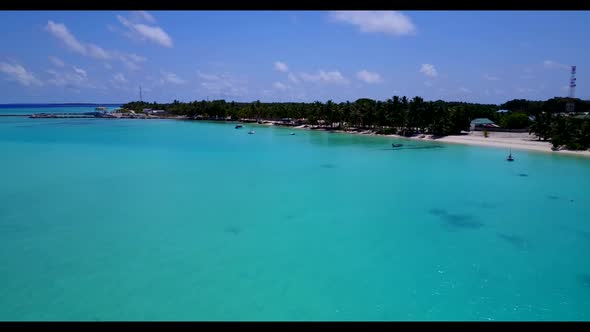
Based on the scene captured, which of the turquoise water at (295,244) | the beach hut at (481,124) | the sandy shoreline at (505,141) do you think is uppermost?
the beach hut at (481,124)

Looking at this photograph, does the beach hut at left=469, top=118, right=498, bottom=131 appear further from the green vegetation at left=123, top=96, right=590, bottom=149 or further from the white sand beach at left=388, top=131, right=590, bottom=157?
the white sand beach at left=388, top=131, right=590, bottom=157

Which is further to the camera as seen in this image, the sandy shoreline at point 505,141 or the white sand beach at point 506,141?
the white sand beach at point 506,141

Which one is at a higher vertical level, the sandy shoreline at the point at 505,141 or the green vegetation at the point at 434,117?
the green vegetation at the point at 434,117

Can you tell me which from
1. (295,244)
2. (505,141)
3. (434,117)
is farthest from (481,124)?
(295,244)

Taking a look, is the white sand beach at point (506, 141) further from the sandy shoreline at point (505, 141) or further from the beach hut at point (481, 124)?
the beach hut at point (481, 124)

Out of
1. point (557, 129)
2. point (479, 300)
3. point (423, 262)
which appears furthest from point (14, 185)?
point (557, 129)

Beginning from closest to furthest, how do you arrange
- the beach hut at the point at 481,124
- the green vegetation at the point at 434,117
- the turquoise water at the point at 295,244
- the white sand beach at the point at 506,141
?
the turquoise water at the point at 295,244 → the green vegetation at the point at 434,117 → the white sand beach at the point at 506,141 → the beach hut at the point at 481,124

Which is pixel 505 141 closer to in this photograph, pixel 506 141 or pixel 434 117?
pixel 506 141

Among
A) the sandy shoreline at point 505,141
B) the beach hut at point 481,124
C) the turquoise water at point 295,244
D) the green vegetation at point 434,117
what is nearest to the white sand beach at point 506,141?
the sandy shoreline at point 505,141

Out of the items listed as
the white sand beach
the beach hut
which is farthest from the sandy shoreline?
the beach hut

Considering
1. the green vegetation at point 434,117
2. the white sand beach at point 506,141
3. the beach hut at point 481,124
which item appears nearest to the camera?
the green vegetation at point 434,117
